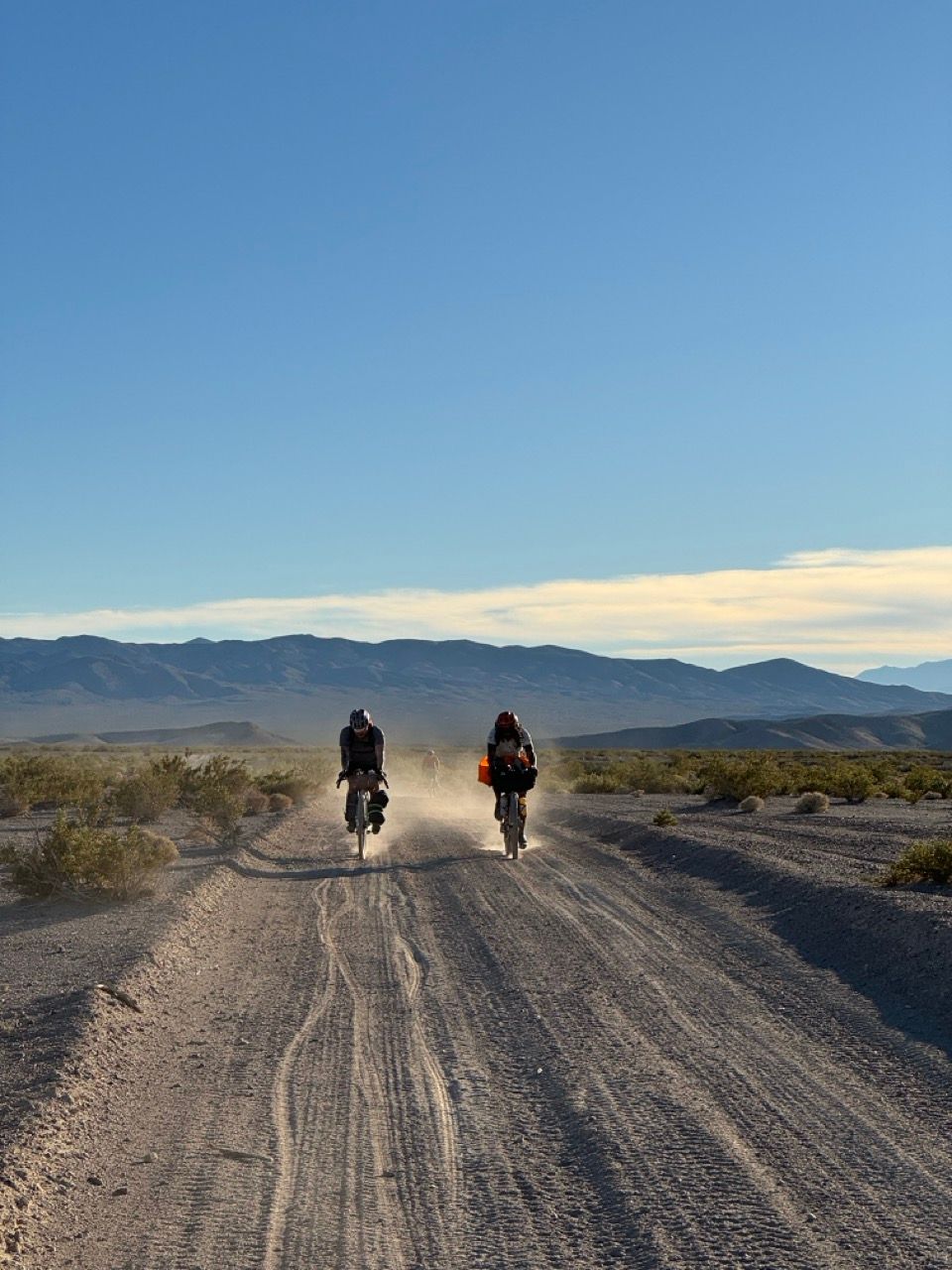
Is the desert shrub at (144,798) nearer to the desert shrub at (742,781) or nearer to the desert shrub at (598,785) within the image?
the desert shrub at (742,781)

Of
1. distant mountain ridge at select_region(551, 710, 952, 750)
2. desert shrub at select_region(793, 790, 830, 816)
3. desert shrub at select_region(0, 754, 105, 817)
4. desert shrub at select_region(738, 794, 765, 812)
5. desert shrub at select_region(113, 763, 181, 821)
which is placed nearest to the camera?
desert shrub at select_region(113, 763, 181, 821)

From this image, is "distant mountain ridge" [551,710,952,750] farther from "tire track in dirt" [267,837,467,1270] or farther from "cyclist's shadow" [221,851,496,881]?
"tire track in dirt" [267,837,467,1270]

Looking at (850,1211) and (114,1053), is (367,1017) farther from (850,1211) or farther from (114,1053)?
(850,1211)

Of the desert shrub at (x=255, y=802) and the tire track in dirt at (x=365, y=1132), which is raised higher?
the tire track in dirt at (x=365, y=1132)

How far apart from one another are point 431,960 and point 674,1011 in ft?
9.69

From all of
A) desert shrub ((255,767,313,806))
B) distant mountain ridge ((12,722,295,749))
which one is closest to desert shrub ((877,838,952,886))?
desert shrub ((255,767,313,806))

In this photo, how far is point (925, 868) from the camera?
15.2m

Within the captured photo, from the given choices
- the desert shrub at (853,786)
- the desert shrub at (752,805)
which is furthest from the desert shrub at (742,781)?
the desert shrub at (752,805)

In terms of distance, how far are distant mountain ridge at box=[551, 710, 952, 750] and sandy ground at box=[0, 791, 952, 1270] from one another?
5300 inches

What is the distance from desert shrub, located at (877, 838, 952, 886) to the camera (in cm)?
1523

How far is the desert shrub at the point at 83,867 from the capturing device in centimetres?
1577

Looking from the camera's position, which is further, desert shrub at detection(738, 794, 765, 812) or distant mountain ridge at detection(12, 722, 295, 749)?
distant mountain ridge at detection(12, 722, 295, 749)

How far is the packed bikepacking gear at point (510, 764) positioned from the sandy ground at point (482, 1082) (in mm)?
5231

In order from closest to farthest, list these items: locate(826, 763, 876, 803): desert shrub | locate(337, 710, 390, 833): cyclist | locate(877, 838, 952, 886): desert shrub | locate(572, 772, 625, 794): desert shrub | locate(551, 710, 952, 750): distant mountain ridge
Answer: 1. locate(877, 838, 952, 886): desert shrub
2. locate(337, 710, 390, 833): cyclist
3. locate(826, 763, 876, 803): desert shrub
4. locate(572, 772, 625, 794): desert shrub
5. locate(551, 710, 952, 750): distant mountain ridge
